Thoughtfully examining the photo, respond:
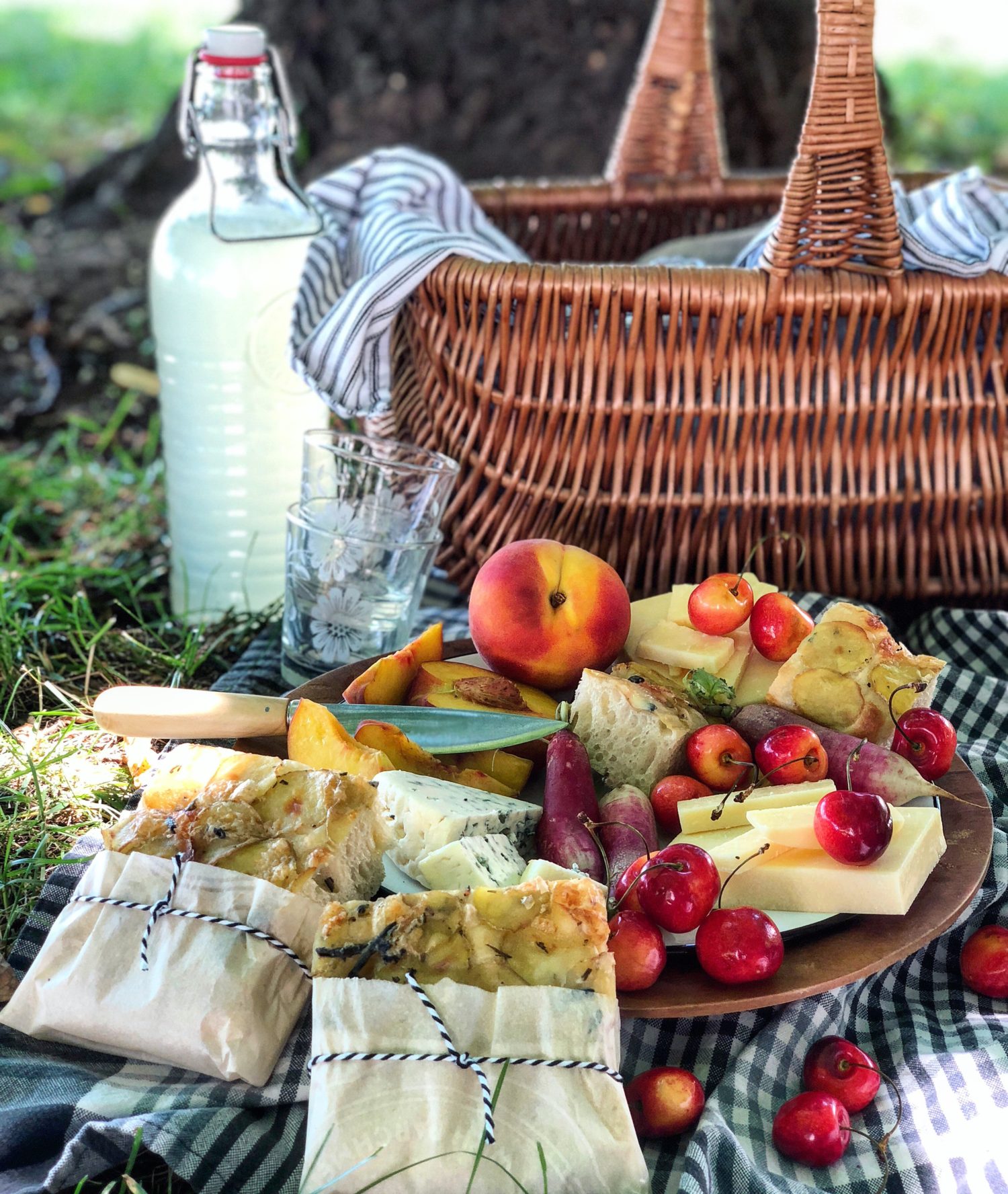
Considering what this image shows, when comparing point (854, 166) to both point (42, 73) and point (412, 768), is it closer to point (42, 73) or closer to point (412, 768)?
point (412, 768)

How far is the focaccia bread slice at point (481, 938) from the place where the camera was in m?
0.88

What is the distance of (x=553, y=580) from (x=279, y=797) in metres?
0.46

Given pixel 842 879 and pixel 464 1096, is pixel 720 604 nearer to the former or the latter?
pixel 842 879

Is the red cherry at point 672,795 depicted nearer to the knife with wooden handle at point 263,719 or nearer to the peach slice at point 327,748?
the knife with wooden handle at point 263,719

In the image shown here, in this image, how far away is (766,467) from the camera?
1.60 m

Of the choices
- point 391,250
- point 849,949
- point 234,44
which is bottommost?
point 849,949

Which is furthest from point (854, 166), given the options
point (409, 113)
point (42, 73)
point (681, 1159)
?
point (42, 73)

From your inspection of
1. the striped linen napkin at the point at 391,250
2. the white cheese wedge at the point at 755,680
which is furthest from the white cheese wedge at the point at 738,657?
the striped linen napkin at the point at 391,250

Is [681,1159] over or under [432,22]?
under

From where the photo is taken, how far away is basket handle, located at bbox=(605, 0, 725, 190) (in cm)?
206

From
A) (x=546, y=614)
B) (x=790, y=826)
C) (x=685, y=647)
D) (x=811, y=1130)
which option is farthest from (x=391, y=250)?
(x=811, y=1130)

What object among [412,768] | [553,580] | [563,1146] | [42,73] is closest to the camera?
[563,1146]

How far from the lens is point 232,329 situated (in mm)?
1722

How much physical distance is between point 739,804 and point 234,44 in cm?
116
